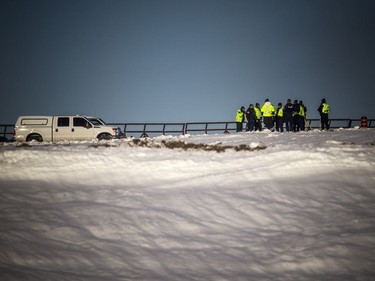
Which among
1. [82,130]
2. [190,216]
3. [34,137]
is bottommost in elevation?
[190,216]

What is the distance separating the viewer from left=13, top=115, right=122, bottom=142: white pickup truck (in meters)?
16.7

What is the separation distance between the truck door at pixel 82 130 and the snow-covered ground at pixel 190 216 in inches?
304

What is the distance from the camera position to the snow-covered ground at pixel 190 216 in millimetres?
3807

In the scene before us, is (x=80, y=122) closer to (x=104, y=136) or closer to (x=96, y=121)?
(x=96, y=121)

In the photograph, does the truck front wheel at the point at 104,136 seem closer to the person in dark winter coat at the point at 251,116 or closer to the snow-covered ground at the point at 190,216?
the snow-covered ground at the point at 190,216

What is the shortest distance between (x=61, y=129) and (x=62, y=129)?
0.06 metres

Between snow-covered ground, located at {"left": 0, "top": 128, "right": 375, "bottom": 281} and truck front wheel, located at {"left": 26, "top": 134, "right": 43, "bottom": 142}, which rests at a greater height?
truck front wheel, located at {"left": 26, "top": 134, "right": 43, "bottom": 142}

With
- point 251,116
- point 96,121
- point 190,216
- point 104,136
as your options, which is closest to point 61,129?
point 96,121

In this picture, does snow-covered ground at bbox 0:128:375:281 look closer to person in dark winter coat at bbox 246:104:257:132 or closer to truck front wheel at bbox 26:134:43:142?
truck front wheel at bbox 26:134:43:142

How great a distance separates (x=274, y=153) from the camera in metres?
8.84

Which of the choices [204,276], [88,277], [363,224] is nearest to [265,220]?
[363,224]

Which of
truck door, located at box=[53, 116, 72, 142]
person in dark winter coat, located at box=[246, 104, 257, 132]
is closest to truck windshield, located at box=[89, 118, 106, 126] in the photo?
truck door, located at box=[53, 116, 72, 142]

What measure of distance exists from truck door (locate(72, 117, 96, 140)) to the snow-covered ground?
304 inches

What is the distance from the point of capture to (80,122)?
Result: 673 inches
